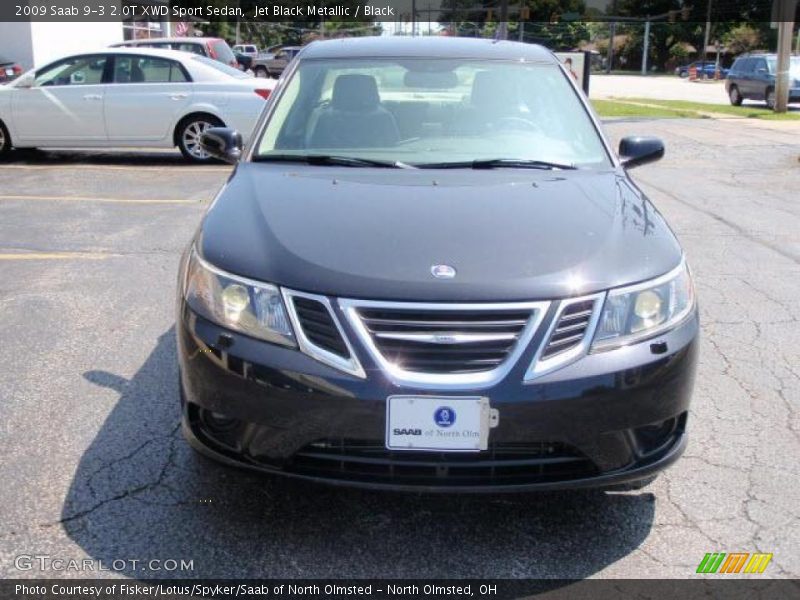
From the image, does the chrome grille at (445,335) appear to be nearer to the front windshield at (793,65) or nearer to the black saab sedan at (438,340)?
the black saab sedan at (438,340)

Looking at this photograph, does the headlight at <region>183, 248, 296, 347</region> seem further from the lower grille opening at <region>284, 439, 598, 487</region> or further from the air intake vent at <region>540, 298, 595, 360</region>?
the air intake vent at <region>540, 298, 595, 360</region>

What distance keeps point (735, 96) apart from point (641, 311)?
27244 millimetres

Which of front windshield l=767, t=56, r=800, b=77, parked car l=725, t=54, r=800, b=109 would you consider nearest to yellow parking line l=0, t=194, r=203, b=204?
parked car l=725, t=54, r=800, b=109

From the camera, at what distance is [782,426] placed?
150 inches

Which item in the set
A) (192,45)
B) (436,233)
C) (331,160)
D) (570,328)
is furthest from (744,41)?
(570,328)

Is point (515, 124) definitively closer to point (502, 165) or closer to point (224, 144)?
point (502, 165)

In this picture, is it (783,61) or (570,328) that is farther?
(783,61)

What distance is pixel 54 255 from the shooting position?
6.67 meters

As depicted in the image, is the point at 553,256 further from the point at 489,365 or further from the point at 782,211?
the point at 782,211

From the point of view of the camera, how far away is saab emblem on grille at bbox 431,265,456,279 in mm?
2676

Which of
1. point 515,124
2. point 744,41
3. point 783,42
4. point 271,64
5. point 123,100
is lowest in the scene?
point 271,64

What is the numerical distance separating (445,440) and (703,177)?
9614mm

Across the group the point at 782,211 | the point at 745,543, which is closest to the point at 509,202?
the point at 745,543

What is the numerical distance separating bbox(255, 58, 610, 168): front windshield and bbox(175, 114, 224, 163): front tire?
24.5 ft
